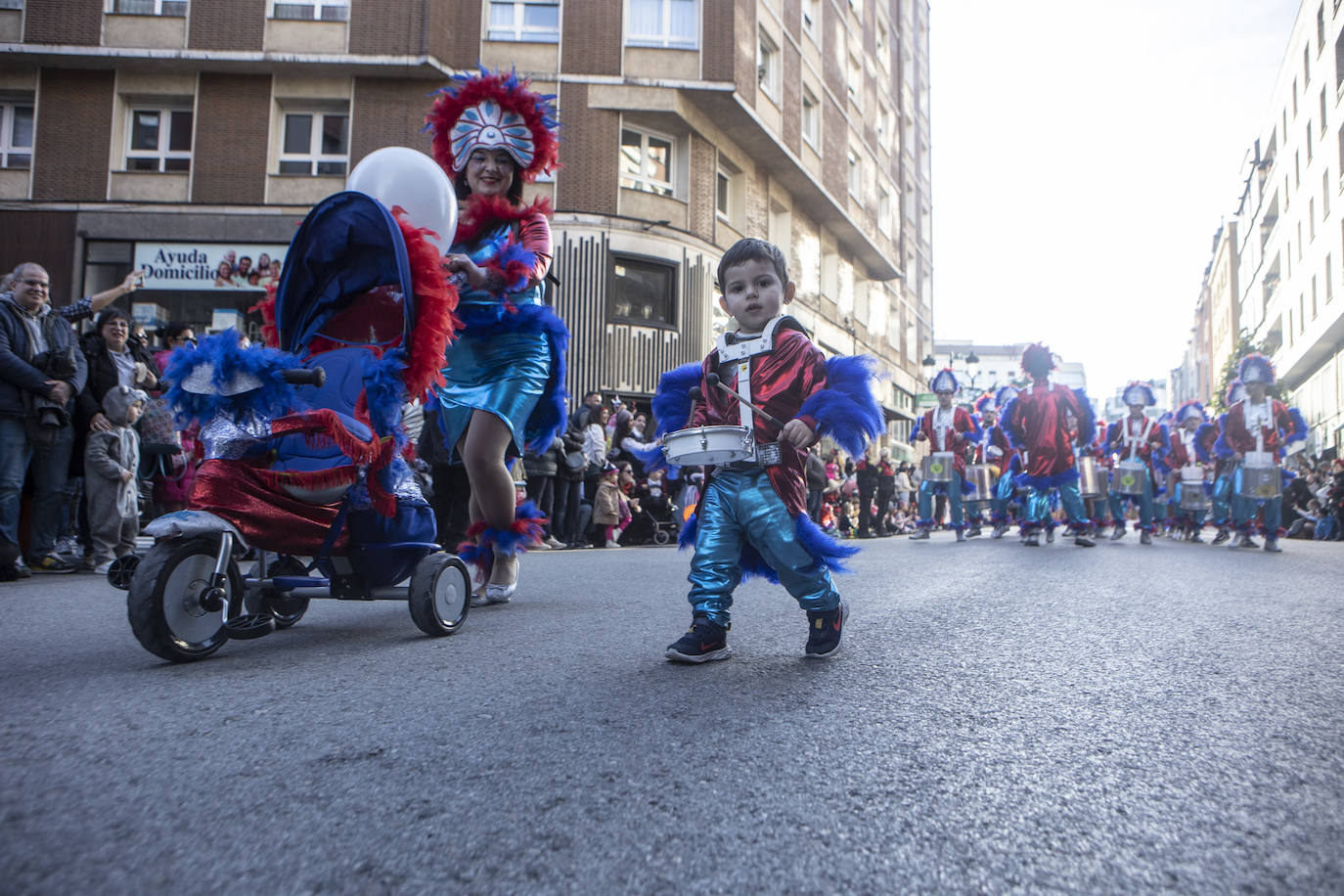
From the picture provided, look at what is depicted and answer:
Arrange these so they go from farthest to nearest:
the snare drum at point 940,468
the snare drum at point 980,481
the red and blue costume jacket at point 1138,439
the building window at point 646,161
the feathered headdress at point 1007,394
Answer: the building window at point 646,161 < the red and blue costume jacket at point 1138,439 < the snare drum at point 980,481 < the snare drum at point 940,468 < the feathered headdress at point 1007,394

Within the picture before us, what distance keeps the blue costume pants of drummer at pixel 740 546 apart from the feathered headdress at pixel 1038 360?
30.5ft

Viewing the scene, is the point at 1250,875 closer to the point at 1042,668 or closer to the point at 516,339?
the point at 1042,668

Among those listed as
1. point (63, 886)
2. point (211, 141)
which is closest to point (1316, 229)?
point (211, 141)

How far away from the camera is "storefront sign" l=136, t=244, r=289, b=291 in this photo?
63.8 feet

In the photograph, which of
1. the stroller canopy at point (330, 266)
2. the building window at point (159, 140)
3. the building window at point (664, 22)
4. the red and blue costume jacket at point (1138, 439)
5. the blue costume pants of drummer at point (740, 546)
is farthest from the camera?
the building window at point (664, 22)

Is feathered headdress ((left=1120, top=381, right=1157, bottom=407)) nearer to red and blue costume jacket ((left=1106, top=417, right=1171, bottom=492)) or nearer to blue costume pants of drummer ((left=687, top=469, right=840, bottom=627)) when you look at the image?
red and blue costume jacket ((left=1106, top=417, right=1171, bottom=492))

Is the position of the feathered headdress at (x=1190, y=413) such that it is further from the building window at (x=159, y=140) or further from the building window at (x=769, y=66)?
the building window at (x=159, y=140)

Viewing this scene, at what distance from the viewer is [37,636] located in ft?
11.8

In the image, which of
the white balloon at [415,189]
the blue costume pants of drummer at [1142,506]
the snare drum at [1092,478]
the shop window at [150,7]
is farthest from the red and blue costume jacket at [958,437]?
the shop window at [150,7]

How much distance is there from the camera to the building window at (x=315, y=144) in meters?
20.1

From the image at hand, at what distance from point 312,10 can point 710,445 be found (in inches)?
805

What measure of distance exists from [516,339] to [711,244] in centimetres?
1818

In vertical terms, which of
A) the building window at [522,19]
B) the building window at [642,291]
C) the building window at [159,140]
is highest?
the building window at [522,19]

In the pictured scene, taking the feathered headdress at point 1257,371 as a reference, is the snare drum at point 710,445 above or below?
below
